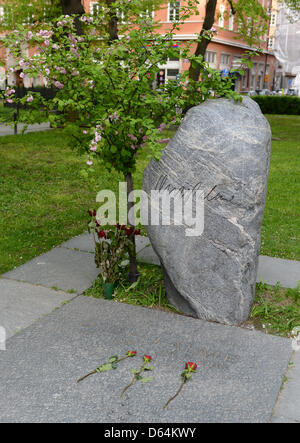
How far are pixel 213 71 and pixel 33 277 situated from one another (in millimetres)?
2912

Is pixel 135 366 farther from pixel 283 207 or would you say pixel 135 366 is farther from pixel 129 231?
pixel 283 207

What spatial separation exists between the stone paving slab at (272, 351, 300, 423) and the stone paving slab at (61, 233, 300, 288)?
166 cm

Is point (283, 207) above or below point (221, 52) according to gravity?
below

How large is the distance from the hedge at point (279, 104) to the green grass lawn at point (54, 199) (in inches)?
686

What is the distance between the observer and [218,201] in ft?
13.4

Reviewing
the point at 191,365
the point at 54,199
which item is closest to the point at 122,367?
the point at 191,365

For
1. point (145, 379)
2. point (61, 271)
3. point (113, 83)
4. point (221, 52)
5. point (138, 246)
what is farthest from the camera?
point (221, 52)

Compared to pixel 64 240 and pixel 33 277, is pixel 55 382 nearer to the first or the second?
pixel 33 277

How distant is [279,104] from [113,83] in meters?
28.8

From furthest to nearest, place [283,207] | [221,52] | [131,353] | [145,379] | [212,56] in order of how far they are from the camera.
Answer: [221,52] < [212,56] < [283,207] < [131,353] < [145,379]

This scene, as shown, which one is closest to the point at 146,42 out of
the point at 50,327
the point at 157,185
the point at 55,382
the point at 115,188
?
the point at 157,185

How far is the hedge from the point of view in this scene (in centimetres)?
3075

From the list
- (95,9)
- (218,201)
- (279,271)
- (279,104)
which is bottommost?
(279,271)
